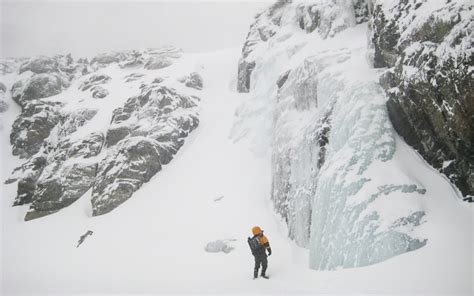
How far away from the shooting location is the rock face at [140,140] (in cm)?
2802

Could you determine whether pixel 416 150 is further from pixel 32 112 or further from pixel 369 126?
pixel 32 112

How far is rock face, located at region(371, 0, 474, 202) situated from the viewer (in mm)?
9695

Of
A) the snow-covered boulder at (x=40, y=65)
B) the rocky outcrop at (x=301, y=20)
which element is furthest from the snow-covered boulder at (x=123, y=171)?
the snow-covered boulder at (x=40, y=65)

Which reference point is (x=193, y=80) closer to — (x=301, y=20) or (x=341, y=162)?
(x=301, y=20)

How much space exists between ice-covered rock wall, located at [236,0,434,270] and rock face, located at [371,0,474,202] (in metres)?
0.82

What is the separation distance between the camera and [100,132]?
36.6 metres

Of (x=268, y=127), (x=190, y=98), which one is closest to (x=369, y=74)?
(x=268, y=127)

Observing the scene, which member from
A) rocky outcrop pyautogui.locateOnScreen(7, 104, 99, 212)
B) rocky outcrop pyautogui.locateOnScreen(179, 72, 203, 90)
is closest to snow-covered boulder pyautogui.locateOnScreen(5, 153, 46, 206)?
rocky outcrop pyautogui.locateOnScreen(7, 104, 99, 212)

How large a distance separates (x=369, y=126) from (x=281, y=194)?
6399 millimetres

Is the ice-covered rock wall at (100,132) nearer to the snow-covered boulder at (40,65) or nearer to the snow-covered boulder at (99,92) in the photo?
the snow-covered boulder at (99,92)

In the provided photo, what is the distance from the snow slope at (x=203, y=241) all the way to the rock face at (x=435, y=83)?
2.19ft

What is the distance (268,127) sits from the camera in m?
24.9

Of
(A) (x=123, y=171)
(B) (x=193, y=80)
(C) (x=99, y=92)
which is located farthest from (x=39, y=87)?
(A) (x=123, y=171)

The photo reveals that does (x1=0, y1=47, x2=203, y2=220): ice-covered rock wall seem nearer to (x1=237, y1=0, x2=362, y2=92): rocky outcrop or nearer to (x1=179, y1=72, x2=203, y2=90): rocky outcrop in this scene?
(x1=179, y1=72, x2=203, y2=90): rocky outcrop
